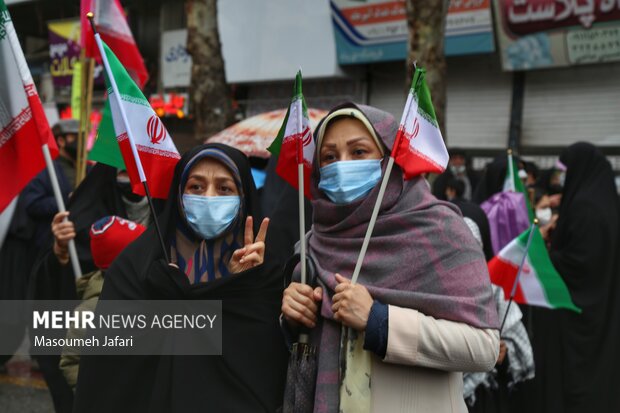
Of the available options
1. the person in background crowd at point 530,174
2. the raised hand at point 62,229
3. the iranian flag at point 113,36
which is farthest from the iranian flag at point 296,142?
the person in background crowd at point 530,174

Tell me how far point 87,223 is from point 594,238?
10.3ft

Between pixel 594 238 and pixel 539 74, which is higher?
pixel 539 74

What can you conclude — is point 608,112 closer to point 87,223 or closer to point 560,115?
point 560,115

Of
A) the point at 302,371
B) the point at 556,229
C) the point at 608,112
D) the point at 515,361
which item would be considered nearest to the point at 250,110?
the point at 608,112

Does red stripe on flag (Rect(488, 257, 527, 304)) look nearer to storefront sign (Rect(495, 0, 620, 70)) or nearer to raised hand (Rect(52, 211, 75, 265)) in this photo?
raised hand (Rect(52, 211, 75, 265))

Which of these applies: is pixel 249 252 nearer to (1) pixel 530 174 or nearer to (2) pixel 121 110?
(2) pixel 121 110

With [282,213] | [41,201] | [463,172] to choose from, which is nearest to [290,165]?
[282,213]

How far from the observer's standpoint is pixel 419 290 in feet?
6.44

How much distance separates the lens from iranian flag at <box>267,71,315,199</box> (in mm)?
2250

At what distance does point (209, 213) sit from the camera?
2.35 meters

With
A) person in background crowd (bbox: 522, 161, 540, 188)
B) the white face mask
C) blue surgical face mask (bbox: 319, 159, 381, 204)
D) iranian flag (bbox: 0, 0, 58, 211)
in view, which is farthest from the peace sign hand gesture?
person in background crowd (bbox: 522, 161, 540, 188)

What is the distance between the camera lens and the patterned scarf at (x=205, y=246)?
→ 2.38m

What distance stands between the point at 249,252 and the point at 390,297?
1.78ft

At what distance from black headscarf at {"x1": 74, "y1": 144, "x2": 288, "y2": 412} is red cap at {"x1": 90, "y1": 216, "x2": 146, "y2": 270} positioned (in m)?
0.64
